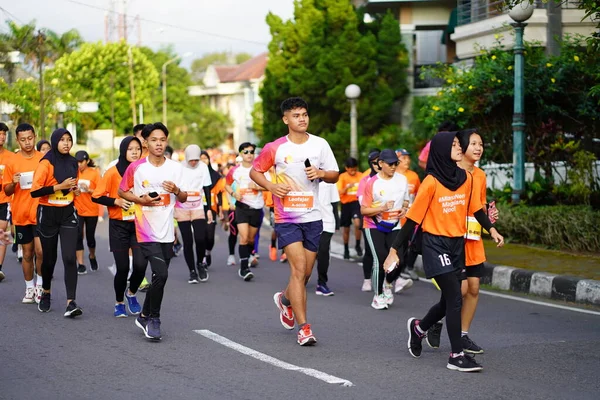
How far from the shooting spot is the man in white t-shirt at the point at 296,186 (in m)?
8.70

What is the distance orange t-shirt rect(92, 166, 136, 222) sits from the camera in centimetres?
1038

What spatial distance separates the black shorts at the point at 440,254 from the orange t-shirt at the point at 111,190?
149 inches

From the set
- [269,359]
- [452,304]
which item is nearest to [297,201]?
[269,359]

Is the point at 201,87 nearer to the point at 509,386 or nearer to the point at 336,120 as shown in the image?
the point at 336,120

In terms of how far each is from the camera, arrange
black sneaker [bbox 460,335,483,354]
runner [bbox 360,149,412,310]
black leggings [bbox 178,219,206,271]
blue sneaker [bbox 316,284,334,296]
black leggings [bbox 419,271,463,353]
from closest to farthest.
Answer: black leggings [bbox 419,271,463,353] → black sneaker [bbox 460,335,483,354] → runner [bbox 360,149,412,310] → blue sneaker [bbox 316,284,334,296] → black leggings [bbox 178,219,206,271]

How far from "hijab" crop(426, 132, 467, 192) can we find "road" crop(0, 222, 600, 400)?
1.46m

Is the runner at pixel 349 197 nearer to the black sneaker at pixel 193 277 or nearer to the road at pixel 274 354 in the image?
the black sneaker at pixel 193 277

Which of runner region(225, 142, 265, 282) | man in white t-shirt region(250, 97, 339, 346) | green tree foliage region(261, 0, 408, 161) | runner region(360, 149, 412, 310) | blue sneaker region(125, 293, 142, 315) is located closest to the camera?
man in white t-shirt region(250, 97, 339, 346)

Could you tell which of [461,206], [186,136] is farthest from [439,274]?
[186,136]

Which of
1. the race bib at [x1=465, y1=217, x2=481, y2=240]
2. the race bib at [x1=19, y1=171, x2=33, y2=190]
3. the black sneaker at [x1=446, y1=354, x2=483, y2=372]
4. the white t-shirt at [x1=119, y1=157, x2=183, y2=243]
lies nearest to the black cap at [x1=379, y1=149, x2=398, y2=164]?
the white t-shirt at [x1=119, y1=157, x2=183, y2=243]

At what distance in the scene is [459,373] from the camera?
742 centimetres

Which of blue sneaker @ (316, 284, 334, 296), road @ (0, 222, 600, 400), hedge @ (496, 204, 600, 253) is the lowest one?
blue sneaker @ (316, 284, 334, 296)

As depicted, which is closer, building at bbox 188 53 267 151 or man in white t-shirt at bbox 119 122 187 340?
man in white t-shirt at bbox 119 122 187 340

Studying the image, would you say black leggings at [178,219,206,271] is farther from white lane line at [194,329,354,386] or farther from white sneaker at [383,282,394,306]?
white lane line at [194,329,354,386]
